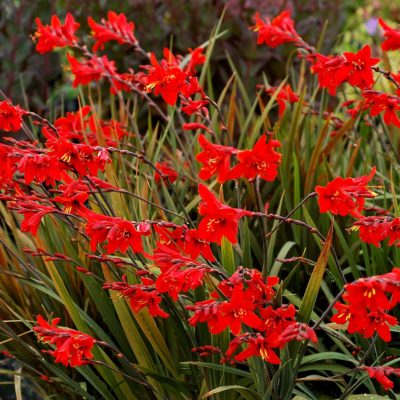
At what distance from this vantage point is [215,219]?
1732mm

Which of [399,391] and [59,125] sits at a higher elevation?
[59,125]

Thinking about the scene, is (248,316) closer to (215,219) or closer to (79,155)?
(215,219)

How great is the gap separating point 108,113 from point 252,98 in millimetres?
997

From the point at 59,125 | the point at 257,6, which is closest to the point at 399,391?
the point at 59,125

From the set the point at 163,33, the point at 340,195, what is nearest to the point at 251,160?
the point at 340,195

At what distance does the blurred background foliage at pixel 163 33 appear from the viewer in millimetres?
5004

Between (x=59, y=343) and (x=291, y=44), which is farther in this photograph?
(x=291, y=44)

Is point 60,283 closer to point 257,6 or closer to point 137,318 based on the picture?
point 137,318

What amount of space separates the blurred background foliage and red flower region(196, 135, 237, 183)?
3.14 meters

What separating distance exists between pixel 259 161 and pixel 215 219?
0.15 meters

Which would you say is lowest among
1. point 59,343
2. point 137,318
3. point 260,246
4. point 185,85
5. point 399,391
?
point 399,391

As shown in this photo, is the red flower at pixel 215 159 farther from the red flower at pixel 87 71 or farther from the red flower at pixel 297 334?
the red flower at pixel 87 71

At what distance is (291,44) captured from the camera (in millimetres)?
5117

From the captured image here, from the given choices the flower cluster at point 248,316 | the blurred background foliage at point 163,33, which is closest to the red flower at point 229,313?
the flower cluster at point 248,316
